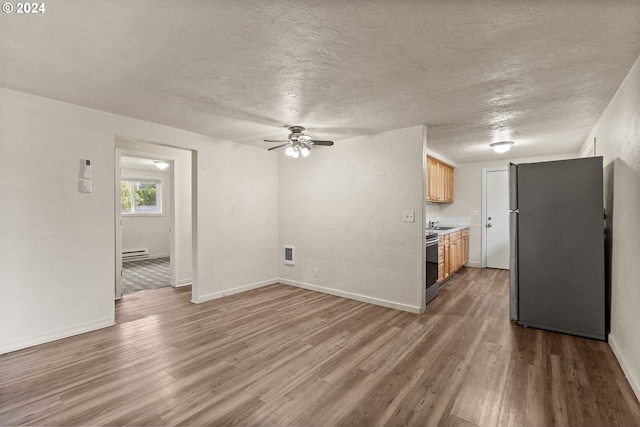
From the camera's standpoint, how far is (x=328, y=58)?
2096mm

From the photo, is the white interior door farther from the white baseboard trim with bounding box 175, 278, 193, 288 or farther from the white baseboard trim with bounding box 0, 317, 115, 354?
the white baseboard trim with bounding box 0, 317, 115, 354

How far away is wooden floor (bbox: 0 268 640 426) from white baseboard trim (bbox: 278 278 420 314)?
0.16m

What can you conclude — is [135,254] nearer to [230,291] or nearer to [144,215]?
[144,215]

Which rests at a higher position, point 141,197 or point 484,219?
point 141,197

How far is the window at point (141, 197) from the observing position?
321 inches

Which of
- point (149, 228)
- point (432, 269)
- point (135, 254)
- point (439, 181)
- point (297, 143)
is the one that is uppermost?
point (297, 143)

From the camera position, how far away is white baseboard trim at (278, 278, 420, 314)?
12.6ft

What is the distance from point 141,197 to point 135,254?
5.57 ft

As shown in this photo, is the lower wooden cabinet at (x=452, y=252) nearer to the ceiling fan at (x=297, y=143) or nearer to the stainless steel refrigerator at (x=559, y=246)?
the stainless steel refrigerator at (x=559, y=246)

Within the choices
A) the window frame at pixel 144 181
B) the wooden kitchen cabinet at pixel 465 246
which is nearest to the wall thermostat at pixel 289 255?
the wooden kitchen cabinet at pixel 465 246

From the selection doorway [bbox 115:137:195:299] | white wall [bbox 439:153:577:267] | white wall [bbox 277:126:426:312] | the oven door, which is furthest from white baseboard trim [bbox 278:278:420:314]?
white wall [bbox 439:153:577:267]

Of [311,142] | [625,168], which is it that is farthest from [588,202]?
[311,142]

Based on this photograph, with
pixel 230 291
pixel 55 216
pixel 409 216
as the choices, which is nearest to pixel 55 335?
pixel 55 216

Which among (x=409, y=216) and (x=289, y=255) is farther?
(x=289, y=255)
